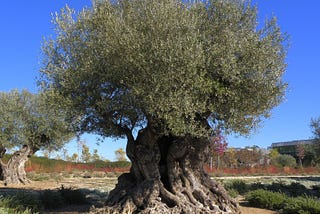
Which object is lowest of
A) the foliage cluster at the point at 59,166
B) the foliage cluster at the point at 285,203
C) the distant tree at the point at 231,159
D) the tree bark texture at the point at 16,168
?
the foliage cluster at the point at 285,203

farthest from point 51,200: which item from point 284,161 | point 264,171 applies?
point 284,161

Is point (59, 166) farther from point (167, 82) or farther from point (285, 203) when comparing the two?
point (167, 82)

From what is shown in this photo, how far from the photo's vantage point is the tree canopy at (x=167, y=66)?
1116cm

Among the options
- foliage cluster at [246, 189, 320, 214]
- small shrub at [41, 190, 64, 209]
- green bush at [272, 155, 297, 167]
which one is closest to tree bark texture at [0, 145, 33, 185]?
small shrub at [41, 190, 64, 209]

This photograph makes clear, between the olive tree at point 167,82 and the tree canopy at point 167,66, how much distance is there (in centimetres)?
3

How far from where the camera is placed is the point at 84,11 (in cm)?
1367

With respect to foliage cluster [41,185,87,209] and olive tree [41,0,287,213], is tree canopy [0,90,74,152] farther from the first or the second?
olive tree [41,0,287,213]

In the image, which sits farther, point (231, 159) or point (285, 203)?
point (231, 159)

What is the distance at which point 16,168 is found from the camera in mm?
28266

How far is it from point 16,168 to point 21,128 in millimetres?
3238

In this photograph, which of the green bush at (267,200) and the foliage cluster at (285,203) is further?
the green bush at (267,200)

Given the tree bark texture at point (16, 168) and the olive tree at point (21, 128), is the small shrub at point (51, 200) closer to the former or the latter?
the olive tree at point (21, 128)

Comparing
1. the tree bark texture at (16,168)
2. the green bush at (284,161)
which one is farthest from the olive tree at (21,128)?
the green bush at (284,161)

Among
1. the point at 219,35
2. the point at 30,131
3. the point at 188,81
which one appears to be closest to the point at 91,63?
the point at 188,81
